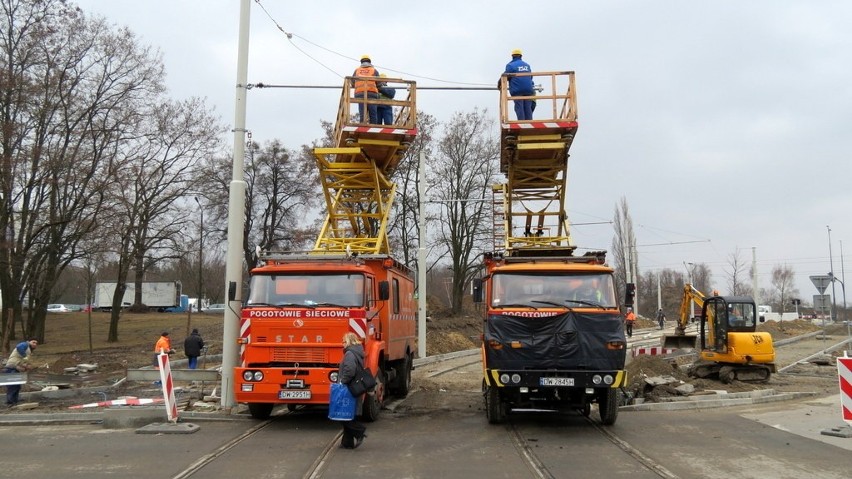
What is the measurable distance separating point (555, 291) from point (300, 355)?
14.6ft

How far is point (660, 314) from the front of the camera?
4991cm

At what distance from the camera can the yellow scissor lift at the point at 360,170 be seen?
14.3 m

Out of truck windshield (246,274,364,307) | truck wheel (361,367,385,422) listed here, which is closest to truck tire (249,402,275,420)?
truck wheel (361,367,385,422)

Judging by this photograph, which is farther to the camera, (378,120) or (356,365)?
(378,120)

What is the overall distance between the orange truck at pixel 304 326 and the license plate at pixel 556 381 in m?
2.97

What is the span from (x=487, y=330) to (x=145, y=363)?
18.6 metres

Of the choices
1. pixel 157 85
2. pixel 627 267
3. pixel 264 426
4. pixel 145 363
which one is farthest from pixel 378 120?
pixel 627 267

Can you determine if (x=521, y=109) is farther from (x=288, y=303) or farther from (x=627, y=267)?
(x=627, y=267)

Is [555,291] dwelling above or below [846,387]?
above

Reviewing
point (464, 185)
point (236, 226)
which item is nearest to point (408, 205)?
point (464, 185)

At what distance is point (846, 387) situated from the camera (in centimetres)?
989

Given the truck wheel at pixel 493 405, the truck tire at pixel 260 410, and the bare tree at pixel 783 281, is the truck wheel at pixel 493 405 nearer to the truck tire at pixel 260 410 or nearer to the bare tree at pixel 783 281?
the truck tire at pixel 260 410

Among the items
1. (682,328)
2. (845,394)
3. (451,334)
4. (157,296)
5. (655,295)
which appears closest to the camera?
(845,394)

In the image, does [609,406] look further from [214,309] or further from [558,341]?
[214,309]
